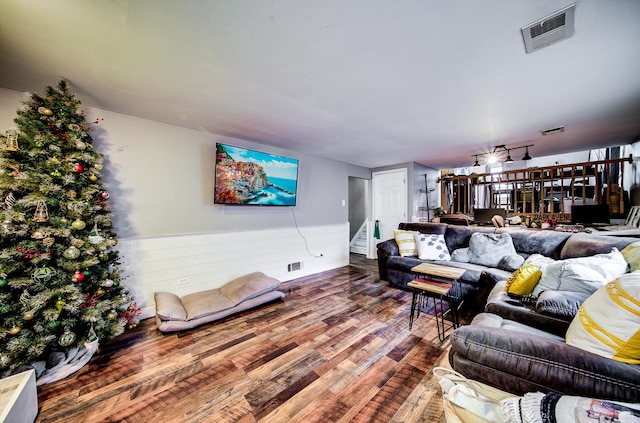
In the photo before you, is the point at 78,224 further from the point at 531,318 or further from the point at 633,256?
the point at 633,256

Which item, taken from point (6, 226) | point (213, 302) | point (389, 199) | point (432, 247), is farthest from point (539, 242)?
point (6, 226)

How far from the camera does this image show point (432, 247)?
11.8 ft

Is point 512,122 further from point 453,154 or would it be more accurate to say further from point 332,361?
point 332,361

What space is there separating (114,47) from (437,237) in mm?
4281

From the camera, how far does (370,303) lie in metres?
3.00

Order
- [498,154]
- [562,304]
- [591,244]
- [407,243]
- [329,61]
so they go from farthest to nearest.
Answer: [498,154] < [407,243] < [591,244] < [329,61] < [562,304]

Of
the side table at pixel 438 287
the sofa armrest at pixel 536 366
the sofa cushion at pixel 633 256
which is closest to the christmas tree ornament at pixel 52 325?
the sofa armrest at pixel 536 366

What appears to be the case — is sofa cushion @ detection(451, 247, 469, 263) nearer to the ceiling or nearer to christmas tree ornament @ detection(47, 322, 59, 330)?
the ceiling

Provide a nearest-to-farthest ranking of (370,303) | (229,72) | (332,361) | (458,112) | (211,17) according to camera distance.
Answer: (211,17) → (229,72) → (332,361) → (458,112) → (370,303)

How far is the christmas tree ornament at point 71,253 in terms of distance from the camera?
5.68 ft

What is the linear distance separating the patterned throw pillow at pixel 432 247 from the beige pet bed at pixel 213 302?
2318mm

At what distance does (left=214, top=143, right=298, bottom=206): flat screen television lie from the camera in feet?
9.87

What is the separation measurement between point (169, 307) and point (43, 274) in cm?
103

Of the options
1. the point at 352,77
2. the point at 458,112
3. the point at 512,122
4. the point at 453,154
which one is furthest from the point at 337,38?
the point at 453,154
